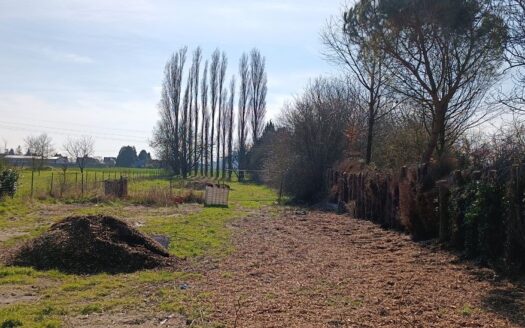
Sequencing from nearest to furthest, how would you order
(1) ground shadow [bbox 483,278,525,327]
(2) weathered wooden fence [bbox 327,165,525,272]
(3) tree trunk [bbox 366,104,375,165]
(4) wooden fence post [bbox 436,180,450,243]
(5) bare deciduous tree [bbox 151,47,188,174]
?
(1) ground shadow [bbox 483,278,525,327] < (2) weathered wooden fence [bbox 327,165,525,272] < (4) wooden fence post [bbox 436,180,450,243] < (3) tree trunk [bbox 366,104,375,165] < (5) bare deciduous tree [bbox 151,47,188,174]

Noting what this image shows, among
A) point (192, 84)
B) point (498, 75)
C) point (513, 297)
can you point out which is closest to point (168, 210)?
point (498, 75)

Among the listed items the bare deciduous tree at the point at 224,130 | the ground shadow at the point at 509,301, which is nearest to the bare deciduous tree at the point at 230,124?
the bare deciduous tree at the point at 224,130

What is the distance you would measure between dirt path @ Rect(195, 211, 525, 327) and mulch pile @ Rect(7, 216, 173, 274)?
5.53ft

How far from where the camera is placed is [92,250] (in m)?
11.3

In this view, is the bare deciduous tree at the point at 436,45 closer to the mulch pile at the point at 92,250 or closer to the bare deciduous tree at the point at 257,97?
the mulch pile at the point at 92,250

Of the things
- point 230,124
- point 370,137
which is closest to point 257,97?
point 230,124

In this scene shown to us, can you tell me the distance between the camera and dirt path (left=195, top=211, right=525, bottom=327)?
6977mm

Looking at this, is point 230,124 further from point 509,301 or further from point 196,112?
point 509,301

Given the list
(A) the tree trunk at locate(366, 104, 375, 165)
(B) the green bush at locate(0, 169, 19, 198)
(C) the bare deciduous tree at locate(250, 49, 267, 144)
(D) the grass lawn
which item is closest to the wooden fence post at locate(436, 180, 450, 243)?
(D) the grass lawn

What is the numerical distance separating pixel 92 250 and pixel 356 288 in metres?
5.68

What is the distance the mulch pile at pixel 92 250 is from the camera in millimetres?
11023

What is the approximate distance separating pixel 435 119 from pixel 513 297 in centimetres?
1155

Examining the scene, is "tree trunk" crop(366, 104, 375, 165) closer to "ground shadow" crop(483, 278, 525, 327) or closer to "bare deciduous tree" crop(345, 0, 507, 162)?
"bare deciduous tree" crop(345, 0, 507, 162)

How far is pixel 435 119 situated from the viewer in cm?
1870
